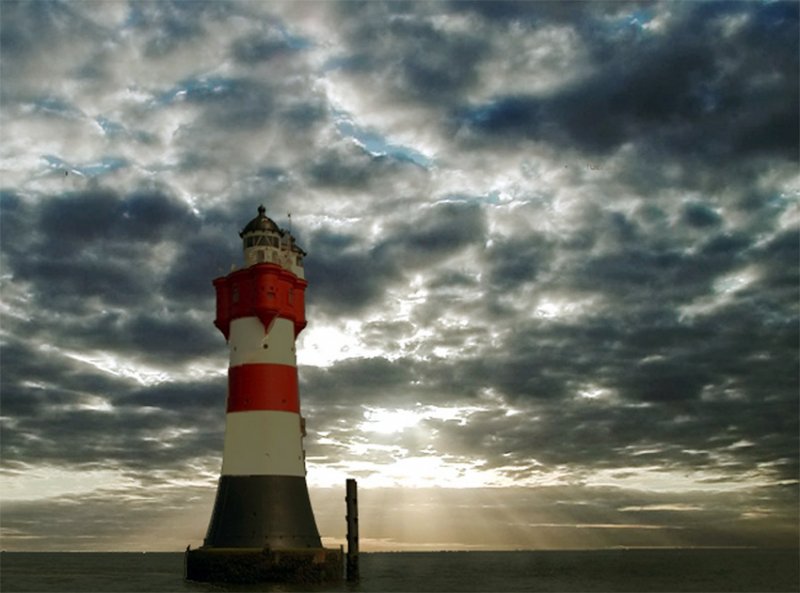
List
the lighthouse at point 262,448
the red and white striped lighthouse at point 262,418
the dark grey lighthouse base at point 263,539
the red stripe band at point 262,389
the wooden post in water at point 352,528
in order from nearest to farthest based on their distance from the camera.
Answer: the dark grey lighthouse base at point 263,539 < the lighthouse at point 262,448 < the red and white striped lighthouse at point 262,418 < the red stripe band at point 262,389 < the wooden post in water at point 352,528

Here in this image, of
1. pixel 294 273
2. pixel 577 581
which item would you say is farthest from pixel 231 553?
pixel 577 581

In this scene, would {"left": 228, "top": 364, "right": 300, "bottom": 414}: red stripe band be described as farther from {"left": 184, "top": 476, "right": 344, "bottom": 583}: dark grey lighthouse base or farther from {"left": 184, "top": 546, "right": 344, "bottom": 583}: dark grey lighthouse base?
{"left": 184, "top": 546, "right": 344, "bottom": 583}: dark grey lighthouse base

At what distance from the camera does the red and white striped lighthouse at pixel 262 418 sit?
142 feet

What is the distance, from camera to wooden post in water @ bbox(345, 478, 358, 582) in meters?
48.2

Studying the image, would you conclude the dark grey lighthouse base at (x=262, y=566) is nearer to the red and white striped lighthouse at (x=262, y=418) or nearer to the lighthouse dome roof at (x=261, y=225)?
the red and white striped lighthouse at (x=262, y=418)

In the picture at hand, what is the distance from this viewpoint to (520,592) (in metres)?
61.4

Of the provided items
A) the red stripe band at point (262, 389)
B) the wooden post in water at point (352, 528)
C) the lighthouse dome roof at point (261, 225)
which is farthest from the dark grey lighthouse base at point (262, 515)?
the lighthouse dome roof at point (261, 225)

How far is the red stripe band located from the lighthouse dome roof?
866cm

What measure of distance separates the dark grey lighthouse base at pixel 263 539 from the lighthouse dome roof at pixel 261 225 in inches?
573

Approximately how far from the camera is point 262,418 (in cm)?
4453

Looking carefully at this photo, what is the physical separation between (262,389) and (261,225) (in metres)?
10.4

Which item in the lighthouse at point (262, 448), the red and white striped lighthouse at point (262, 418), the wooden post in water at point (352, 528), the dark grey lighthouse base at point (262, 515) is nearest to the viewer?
the lighthouse at point (262, 448)

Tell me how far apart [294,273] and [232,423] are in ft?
32.5

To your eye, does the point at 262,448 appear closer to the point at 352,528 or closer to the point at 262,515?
the point at 262,515
